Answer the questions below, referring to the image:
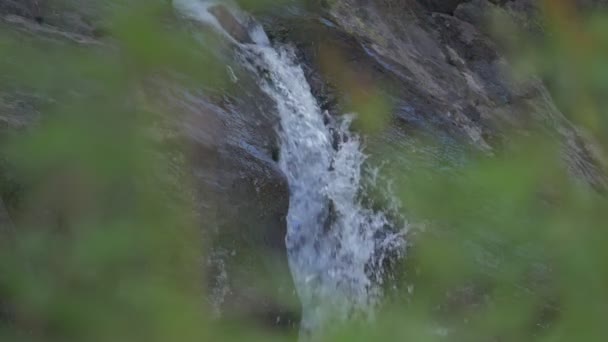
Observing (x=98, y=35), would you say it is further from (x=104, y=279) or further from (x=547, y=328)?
(x=547, y=328)

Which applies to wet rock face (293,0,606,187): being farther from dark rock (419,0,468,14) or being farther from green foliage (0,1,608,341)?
green foliage (0,1,608,341)

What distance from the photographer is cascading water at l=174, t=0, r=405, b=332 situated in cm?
388

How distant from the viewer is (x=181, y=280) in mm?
965

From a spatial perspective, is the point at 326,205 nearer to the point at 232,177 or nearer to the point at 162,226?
the point at 232,177

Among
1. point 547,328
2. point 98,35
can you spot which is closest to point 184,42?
point 98,35

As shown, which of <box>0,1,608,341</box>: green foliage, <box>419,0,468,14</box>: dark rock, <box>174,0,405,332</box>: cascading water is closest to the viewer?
<box>0,1,608,341</box>: green foliage

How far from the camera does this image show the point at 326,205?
423cm

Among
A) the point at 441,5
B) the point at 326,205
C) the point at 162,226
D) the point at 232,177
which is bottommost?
the point at 326,205

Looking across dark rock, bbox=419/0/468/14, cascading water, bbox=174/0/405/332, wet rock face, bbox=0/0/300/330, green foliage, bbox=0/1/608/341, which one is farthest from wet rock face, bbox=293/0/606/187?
green foliage, bbox=0/1/608/341

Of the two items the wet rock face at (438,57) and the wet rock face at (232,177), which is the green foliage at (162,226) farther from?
the wet rock face at (438,57)

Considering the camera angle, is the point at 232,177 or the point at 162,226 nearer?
the point at 162,226

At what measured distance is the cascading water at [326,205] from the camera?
3877mm

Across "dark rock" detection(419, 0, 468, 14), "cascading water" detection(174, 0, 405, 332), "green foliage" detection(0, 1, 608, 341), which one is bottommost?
"cascading water" detection(174, 0, 405, 332)

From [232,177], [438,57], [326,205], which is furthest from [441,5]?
[232,177]
